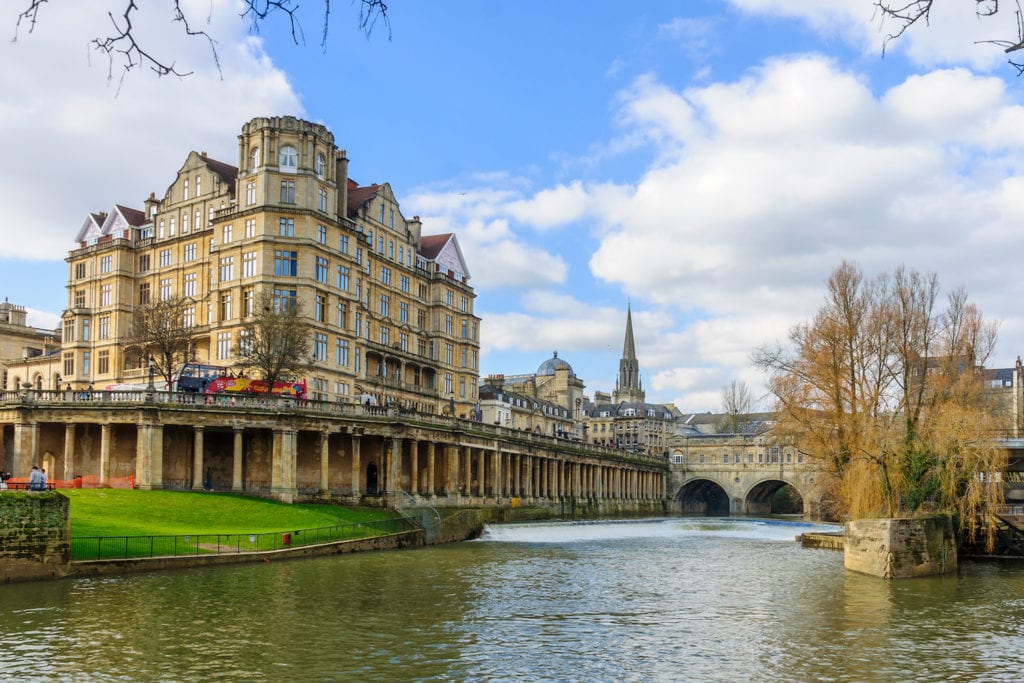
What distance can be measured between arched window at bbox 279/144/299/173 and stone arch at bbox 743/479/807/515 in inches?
2998

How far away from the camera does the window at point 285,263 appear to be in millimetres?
71875

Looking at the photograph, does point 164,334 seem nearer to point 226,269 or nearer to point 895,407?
point 226,269

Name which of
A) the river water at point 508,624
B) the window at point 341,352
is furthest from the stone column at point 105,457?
the window at point 341,352

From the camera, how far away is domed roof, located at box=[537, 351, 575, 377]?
164m

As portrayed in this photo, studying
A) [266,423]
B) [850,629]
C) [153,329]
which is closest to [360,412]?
[266,423]

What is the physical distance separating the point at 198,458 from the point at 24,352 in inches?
2337

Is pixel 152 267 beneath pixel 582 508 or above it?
Answer: above

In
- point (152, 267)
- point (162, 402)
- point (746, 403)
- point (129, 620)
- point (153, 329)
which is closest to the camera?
→ point (129, 620)

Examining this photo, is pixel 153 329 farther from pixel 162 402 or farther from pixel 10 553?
pixel 10 553

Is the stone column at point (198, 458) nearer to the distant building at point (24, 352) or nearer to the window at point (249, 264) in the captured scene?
the window at point (249, 264)

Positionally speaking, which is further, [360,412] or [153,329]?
[153,329]

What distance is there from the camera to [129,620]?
83.5 feet

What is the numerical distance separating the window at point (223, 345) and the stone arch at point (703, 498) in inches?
2987

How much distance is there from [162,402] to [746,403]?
12142 cm
